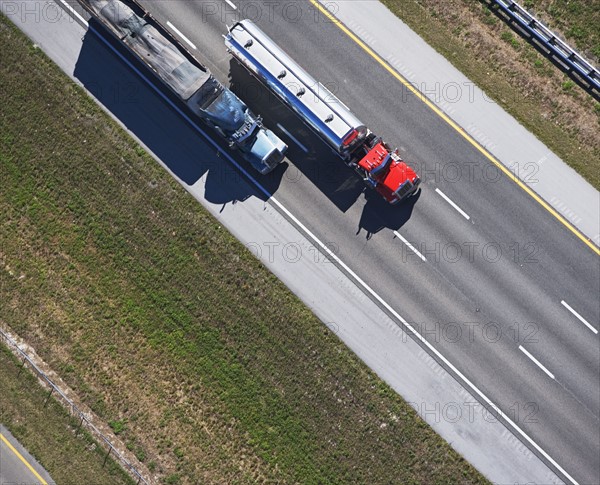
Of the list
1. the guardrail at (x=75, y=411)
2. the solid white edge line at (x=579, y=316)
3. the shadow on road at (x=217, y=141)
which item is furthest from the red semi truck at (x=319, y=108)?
the guardrail at (x=75, y=411)

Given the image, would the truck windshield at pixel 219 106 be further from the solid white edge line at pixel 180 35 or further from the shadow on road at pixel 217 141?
the solid white edge line at pixel 180 35

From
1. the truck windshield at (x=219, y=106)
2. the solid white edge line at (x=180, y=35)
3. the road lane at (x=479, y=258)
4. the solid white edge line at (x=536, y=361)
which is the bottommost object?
the solid white edge line at (x=536, y=361)

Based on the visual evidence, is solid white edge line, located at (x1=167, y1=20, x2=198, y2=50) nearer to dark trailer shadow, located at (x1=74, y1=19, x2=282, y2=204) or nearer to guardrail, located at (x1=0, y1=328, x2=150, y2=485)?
dark trailer shadow, located at (x1=74, y1=19, x2=282, y2=204)

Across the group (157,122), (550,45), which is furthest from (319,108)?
(550,45)

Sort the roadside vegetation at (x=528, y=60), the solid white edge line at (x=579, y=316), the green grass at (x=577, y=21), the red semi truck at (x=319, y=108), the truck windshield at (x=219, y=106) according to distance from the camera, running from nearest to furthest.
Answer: the red semi truck at (x=319, y=108) → the truck windshield at (x=219, y=106) → the solid white edge line at (x=579, y=316) → the roadside vegetation at (x=528, y=60) → the green grass at (x=577, y=21)

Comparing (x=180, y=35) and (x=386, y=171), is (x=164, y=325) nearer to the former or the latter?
(x=386, y=171)

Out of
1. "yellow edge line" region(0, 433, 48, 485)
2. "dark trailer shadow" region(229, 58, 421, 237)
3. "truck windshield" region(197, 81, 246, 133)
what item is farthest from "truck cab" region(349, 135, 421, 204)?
"yellow edge line" region(0, 433, 48, 485)

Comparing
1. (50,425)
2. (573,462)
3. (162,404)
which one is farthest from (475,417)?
(50,425)

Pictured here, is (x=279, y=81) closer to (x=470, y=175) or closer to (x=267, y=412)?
(x=470, y=175)
